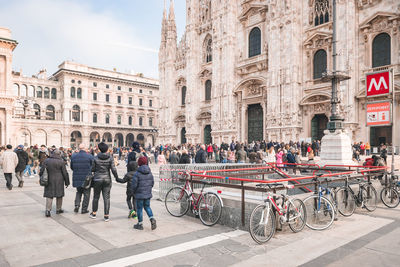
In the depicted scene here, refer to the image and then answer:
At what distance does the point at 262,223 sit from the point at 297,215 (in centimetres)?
104

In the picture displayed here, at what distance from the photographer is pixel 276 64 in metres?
26.9

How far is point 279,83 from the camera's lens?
26.5 metres

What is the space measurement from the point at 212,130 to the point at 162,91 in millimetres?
12727

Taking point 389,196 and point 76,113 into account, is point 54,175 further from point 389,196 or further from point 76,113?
point 76,113

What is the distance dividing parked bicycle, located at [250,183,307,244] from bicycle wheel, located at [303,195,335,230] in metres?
0.35

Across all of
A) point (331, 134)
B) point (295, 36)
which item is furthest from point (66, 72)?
point (331, 134)

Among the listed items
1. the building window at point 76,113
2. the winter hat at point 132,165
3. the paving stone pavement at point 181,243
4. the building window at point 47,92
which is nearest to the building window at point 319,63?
the paving stone pavement at point 181,243

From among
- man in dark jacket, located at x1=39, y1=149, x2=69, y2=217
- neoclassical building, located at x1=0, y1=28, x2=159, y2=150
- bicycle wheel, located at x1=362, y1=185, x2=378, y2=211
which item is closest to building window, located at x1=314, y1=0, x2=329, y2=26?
bicycle wheel, located at x1=362, y1=185, x2=378, y2=211

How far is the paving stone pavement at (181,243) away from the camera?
4.62m

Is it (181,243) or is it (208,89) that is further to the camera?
(208,89)

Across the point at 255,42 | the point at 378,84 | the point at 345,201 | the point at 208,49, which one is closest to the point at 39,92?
the point at 208,49

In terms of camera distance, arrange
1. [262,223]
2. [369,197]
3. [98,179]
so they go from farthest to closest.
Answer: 1. [369,197]
2. [98,179]
3. [262,223]

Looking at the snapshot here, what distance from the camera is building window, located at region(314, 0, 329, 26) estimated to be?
81.1ft

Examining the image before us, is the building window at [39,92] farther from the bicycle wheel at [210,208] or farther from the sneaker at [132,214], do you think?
the bicycle wheel at [210,208]
